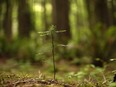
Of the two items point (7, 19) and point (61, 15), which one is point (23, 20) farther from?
point (61, 15)

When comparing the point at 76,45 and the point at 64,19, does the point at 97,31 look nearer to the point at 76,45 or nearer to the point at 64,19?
the point at 76,45

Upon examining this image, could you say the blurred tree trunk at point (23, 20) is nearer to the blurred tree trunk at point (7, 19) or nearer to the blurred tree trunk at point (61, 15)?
the blurred tree trunk at point (7, 19)

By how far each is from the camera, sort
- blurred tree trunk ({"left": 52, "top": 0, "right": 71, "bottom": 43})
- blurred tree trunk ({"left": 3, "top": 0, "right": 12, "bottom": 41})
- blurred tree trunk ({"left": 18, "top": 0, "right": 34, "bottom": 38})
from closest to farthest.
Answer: blurred tree trunk ({"left": 52, "top": 0, "right": 71, "bottom": 43})
blurred tree trunk ({"left": 18, "top": 0, "right": 34, "bottom": 38})
blurred tree trunk ({"left": 3, "top": 0, "right": 12, "bottom": 41})

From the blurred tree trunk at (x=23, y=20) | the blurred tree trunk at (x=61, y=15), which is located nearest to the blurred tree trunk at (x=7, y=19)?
the blurred tree trunk at (x=23, y=20)

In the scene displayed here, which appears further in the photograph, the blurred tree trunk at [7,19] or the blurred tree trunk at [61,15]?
the blurred tree trunk at [7,19]

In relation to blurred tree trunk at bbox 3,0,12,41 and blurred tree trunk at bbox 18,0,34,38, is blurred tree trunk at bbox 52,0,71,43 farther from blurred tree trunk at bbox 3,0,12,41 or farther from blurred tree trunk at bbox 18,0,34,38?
blurred tree trunk at bbox 3,0,12,41

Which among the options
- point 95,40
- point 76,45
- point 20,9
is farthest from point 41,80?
point 20,9

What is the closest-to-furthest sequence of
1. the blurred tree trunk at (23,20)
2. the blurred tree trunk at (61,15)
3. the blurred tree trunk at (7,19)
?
the blurred tree trunk at (61,15), the blurred tree trunk at (23,20), the blurred tree trunk at (7,19)

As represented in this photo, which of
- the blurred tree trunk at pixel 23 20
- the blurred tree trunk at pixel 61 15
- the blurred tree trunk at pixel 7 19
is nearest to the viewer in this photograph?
the blurred tree trunk at pixel 61 15

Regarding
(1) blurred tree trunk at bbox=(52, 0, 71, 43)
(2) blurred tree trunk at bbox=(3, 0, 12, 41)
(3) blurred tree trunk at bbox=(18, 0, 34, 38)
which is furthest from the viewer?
(2) blurred tree trunk at bbox=(3, 0, 12, 41)

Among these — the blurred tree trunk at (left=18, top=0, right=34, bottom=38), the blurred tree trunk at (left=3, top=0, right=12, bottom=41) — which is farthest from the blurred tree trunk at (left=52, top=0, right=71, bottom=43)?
the blurred tree trunk at (left=3, top=0, right=12, bottom=41)

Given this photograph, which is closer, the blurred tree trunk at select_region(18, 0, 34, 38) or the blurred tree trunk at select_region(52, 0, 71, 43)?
the blurred tree trunk at select_region(52, 0, 71, 43)
